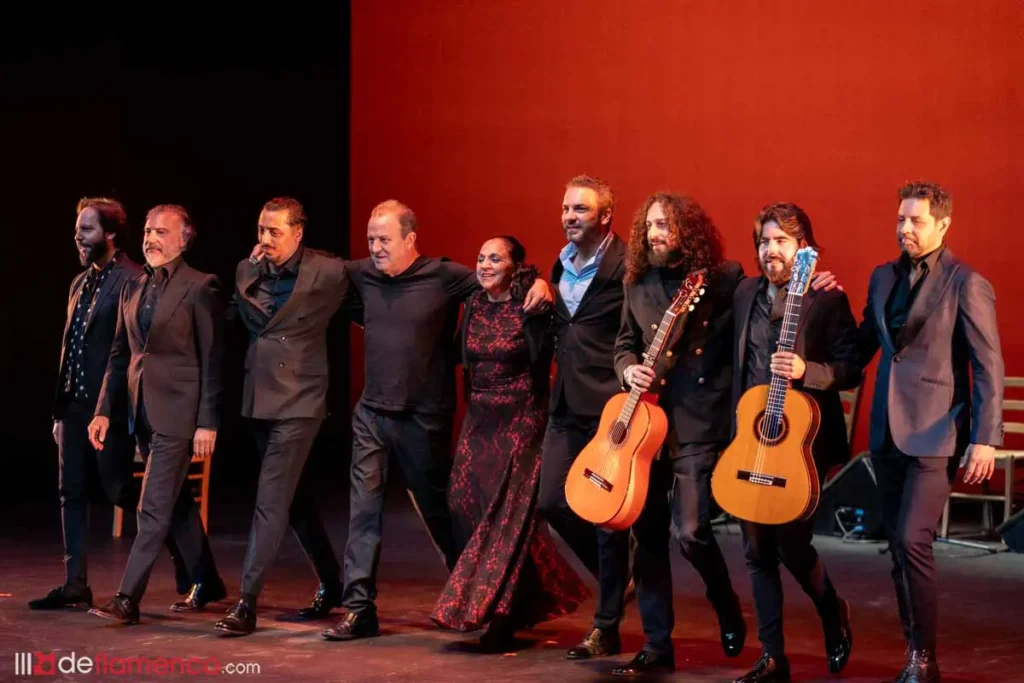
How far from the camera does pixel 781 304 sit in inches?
173

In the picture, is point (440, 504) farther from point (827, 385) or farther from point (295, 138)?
point (295, 138)

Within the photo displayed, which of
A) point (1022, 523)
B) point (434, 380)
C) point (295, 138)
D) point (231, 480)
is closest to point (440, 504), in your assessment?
point (434, 380)

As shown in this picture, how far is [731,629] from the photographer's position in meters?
4.68

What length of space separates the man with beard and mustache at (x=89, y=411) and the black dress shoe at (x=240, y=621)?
730mm

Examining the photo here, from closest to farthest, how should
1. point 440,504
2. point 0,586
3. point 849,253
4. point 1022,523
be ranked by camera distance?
point 440,504, point 0,586, point 1022,523, point 849,253

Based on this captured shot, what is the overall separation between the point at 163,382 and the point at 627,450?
6.28 ft

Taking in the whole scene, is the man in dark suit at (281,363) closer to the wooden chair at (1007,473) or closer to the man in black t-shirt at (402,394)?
the man in black t-shirt at (402,394)

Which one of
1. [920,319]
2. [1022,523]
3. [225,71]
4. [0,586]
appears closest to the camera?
[920,319]

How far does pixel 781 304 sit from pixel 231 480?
605 cm

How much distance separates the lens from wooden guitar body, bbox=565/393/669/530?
4434 millimetres

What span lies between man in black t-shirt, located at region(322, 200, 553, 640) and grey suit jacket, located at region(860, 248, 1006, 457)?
159cm

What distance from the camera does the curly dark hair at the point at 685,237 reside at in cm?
461

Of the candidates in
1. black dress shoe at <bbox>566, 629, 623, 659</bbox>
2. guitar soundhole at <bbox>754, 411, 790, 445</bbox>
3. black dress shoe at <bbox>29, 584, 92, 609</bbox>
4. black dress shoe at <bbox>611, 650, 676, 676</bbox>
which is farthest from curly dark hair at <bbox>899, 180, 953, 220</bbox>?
black dress shoe at <bbox>29, 584, 92, 609</bbox>

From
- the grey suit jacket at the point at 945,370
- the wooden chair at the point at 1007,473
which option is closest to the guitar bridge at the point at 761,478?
the grey suit jacket at the point at 945,370
